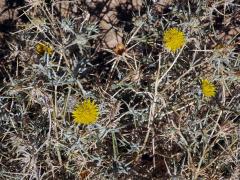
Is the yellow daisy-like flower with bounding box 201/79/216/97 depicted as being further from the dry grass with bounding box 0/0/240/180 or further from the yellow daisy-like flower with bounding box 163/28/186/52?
the yellow daisy-like flower with bounding box 163/28/186/52

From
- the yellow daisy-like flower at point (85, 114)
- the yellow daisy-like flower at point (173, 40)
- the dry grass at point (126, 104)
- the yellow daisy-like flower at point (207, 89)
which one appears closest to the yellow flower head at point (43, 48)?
the dry grass at point (126, 104)

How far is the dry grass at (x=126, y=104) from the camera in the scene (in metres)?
2.37

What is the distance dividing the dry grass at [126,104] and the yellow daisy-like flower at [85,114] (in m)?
0.08

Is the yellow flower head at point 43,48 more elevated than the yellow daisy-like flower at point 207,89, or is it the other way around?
the yellow flower head at point 43,48

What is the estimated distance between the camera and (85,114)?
7.41 feet

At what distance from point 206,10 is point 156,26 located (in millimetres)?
304

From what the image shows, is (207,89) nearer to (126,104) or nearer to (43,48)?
(126,104)

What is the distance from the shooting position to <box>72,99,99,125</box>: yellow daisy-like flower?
226 cm

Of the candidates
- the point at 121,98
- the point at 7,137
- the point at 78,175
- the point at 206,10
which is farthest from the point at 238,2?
the point at 7,137

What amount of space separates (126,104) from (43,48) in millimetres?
548

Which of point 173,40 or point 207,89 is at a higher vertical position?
point 173,40

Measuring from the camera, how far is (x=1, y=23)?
2.81m

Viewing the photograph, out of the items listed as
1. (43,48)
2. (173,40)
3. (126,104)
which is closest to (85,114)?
(126,104)

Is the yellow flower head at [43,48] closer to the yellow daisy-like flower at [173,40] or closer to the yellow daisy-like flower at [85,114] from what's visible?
the yellow daisy-like flower at [85,114]
